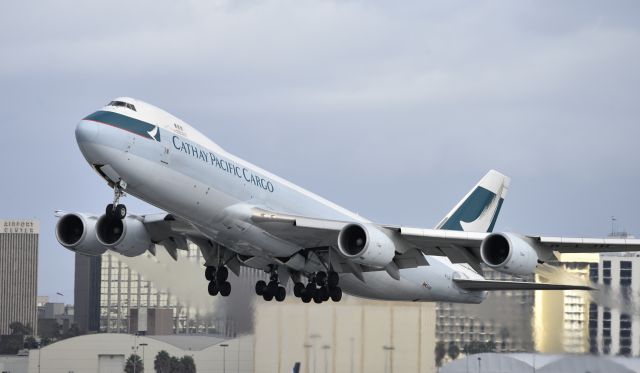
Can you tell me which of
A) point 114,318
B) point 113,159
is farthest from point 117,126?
point 114,318

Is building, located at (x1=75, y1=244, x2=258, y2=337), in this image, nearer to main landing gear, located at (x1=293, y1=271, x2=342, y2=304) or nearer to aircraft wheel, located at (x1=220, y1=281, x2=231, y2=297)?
aircraft wheel, located at (x1=220, y1=281, x2=231, y2=297)

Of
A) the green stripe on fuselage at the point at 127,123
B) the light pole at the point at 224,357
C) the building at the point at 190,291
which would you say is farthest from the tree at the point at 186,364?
the green stripe on fuselage at the point at 127,123

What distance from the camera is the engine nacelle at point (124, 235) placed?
36.9 m

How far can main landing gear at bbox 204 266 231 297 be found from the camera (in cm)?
3922

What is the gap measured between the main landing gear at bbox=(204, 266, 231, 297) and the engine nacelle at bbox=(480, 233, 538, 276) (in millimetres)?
8887

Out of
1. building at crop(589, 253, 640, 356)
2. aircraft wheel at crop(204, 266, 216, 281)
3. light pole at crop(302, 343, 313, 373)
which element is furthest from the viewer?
light pole at crop(302, 343, 313, 373)

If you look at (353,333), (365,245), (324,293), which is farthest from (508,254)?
(353,333)

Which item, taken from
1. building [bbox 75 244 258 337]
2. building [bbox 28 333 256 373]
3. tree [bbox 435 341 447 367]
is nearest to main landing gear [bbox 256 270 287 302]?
building [bbox 75 244 258 337]

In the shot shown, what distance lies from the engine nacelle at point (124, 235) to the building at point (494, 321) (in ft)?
37.4

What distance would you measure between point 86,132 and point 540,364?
18.3 metres

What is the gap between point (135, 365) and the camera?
5525cm

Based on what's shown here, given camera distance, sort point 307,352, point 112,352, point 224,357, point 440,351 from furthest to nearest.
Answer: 1. point 112,352
2. point 224,357
3. point 307,352
4. point 440,351

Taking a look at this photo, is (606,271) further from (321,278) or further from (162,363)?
(162,363)

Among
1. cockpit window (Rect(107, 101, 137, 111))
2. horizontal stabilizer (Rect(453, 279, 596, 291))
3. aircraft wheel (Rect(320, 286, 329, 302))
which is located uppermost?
cockpit window (Rect(107, 101, 137, 111))
